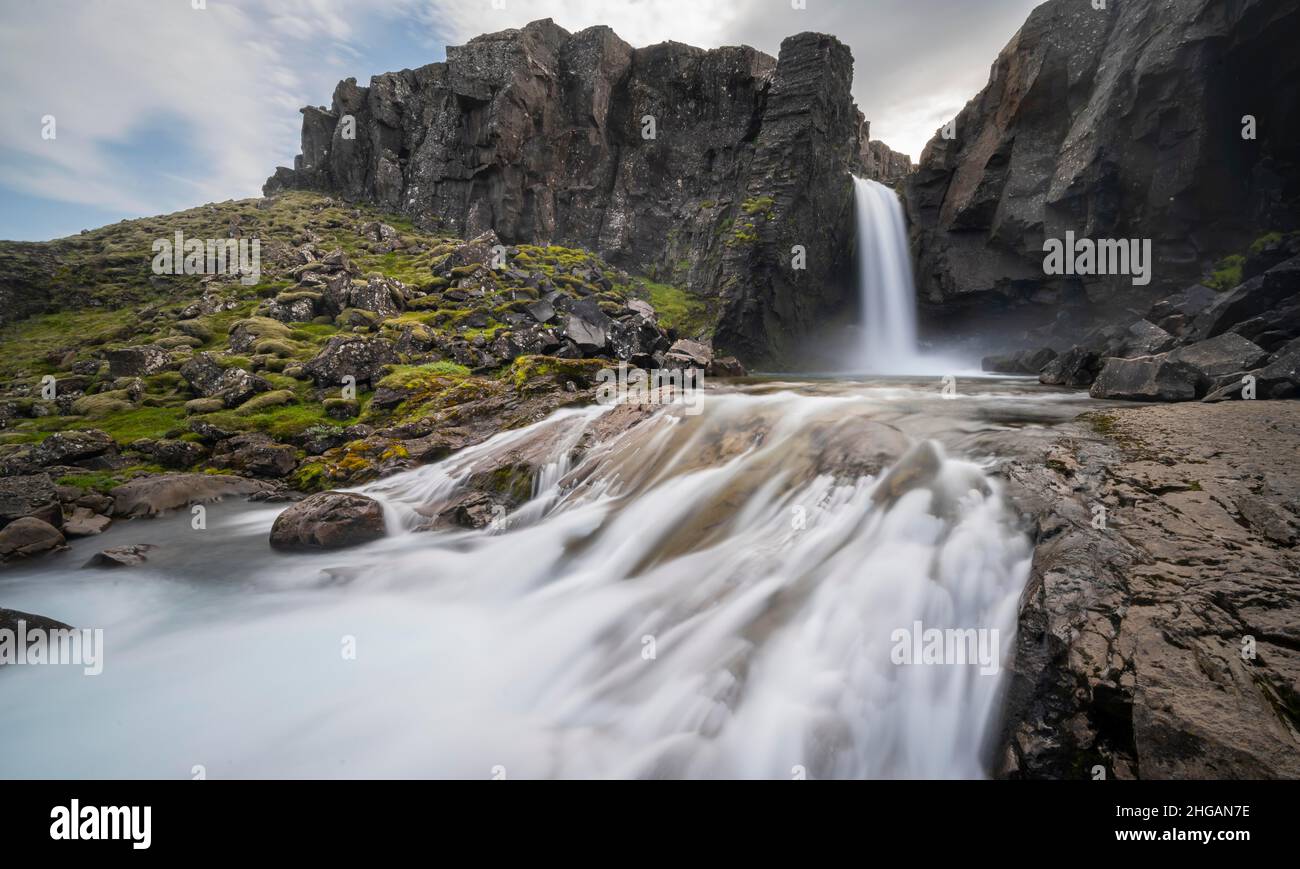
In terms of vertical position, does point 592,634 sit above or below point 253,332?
below

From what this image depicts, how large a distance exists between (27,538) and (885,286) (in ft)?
106

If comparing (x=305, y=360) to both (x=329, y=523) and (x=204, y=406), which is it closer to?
(x=204, y=406)

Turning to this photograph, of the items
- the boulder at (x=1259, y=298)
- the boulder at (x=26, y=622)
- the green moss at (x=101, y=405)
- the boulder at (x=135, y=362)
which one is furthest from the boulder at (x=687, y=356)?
the boulder at (x=135, y=362)

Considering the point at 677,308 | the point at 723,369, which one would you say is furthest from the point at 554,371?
the point at 677,308

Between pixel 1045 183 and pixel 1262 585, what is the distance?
25873 mm

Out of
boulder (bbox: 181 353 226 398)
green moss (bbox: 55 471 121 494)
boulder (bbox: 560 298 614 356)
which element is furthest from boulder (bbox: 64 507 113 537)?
boulder (bbox: 560 298 614 356)

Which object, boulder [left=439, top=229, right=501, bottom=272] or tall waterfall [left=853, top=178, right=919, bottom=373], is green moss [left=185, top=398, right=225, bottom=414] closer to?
boulder [left=439, top=229, right=501, bottom=272]

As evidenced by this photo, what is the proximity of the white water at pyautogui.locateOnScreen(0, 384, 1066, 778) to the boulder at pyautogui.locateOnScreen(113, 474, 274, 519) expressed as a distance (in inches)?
57.9

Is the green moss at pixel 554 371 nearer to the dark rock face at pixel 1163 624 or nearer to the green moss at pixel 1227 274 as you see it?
the dark rock face at pixel 1163 624

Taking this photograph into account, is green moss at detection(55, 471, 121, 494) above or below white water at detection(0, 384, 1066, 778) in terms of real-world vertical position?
above

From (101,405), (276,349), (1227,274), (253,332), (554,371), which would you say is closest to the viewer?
(554,371)

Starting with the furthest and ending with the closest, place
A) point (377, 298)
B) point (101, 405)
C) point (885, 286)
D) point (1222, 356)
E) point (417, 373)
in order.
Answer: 1. point (885, 286)
2. point (377, 298)
3. point (417, 373)
4. point (101, 405)
5. point (1222, 356)

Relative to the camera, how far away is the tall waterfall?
2856cm

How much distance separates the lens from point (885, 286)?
29.1 metres
